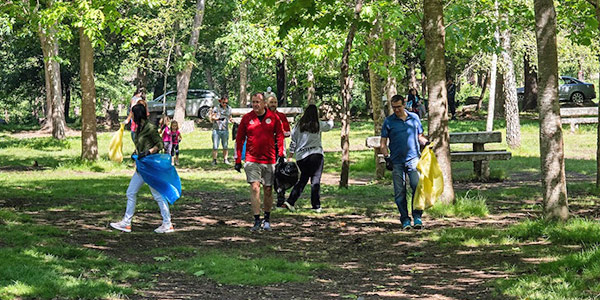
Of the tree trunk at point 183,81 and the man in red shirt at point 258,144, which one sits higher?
the tree trunk at point 183,81

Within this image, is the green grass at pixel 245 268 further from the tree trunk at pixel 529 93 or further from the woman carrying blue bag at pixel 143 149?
the tree trunk at pixel 529 93

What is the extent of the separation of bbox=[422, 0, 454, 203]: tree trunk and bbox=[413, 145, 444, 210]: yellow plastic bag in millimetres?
1229

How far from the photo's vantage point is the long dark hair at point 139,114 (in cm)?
1089

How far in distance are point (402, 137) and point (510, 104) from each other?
15043 millimetres

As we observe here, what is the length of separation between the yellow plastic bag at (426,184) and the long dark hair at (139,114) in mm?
3633

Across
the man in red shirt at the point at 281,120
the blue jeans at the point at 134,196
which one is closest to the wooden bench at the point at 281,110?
the man in red shirt at the point at 281,120

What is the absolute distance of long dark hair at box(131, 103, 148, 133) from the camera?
10.9m

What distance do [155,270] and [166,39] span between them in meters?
27.1

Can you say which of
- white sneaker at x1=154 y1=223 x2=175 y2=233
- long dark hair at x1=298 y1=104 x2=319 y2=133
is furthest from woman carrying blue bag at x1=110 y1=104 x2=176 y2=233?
long dark hair at x1=298 y1=104 x2=319 y2=133

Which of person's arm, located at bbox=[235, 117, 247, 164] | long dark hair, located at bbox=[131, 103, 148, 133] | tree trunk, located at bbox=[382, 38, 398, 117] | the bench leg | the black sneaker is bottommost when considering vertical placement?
the black sneaker

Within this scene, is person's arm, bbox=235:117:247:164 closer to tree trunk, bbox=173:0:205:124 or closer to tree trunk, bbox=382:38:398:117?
tree trunk, bbox=382:38:398:117

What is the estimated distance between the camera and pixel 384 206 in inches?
551

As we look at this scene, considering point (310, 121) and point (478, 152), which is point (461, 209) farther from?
point (478, 152)

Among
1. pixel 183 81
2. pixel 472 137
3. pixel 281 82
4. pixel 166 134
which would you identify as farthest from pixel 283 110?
pixel 281 82
